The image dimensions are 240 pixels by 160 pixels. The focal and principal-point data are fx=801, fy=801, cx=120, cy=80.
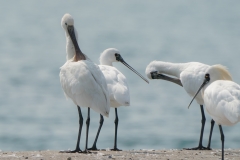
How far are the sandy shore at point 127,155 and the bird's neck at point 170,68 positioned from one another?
3324mm

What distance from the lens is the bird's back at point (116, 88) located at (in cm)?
1547

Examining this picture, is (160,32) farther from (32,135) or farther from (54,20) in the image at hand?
(32,135)

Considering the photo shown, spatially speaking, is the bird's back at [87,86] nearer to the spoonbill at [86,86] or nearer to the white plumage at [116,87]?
the spoonbill at [86,86]

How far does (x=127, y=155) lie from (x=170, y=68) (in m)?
4.90

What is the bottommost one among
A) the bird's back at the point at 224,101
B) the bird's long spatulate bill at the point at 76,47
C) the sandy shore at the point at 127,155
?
the sandy shore at the point at 127,155

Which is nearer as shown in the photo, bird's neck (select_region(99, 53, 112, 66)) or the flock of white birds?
the flock of white birds

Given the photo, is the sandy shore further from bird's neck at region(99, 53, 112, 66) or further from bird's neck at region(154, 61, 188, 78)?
bird's neck at region(99, 53, 112, 66)

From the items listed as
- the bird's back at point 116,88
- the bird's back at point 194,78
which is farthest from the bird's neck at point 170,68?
the bird's back at point 116,88

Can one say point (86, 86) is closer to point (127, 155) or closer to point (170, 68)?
point (127, 155)

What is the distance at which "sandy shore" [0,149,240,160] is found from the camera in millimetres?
13688

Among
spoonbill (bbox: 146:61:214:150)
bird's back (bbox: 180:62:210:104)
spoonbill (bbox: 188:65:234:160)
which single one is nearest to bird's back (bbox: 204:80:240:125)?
spoonbill (bbox: 188:65:234:160)

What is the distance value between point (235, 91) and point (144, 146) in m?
18.8

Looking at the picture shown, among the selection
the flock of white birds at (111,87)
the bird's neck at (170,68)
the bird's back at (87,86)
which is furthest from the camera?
the bird's neck at (170,68)

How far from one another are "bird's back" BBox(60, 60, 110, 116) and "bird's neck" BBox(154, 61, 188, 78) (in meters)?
3.84
